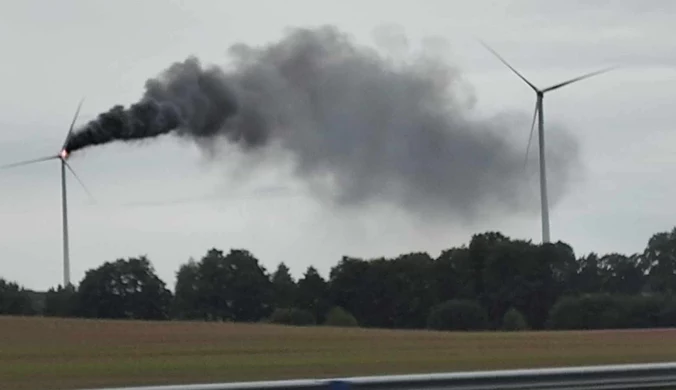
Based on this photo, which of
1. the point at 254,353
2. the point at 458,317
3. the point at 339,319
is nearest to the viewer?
the point at 254,353

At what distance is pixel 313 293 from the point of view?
5876 inches

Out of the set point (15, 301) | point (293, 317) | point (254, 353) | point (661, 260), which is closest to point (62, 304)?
point (15, 301)

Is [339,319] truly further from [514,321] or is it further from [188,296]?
[188,296]

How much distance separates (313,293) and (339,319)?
2338cm

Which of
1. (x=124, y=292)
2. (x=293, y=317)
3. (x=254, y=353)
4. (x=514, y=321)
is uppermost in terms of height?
(x=124, y=292)

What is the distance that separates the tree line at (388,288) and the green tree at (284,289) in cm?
16

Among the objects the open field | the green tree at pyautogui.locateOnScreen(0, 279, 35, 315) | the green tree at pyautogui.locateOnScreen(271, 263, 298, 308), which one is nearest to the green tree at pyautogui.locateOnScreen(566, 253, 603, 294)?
the green tree at pyautogui.locateOnScreen(271, 263, 298, 308)

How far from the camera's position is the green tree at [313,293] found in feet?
479

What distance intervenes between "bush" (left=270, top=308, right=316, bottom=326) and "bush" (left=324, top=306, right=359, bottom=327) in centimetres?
157

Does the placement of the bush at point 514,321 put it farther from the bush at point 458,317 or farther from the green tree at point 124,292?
the green tree at point 124,292

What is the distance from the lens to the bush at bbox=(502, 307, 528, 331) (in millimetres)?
117188

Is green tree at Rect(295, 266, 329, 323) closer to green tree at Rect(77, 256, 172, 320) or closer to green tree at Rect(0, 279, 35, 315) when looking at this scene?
green tree at Rect(77, 256, 172, 320)

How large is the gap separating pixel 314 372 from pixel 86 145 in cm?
2888

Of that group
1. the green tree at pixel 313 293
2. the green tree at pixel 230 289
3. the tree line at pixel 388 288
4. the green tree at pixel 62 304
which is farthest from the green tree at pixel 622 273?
the green tree at pixel 62 304
